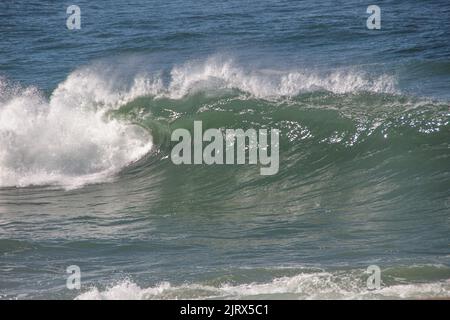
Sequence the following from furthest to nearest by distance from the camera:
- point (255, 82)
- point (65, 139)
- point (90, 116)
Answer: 1. point (90, 116)
2. point (255, 82)
3. point (65, 139)

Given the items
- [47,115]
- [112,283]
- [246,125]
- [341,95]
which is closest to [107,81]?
[47,115]

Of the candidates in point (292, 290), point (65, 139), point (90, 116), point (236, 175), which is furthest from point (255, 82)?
point (292, 290)

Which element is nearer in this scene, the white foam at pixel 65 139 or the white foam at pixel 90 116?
the white foam at pixel 65 139

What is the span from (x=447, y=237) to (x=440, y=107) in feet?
14.7

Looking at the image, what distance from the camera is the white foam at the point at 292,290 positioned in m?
7.41

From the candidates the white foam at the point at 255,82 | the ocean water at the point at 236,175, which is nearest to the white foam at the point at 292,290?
the ocean water at the point at 236,175

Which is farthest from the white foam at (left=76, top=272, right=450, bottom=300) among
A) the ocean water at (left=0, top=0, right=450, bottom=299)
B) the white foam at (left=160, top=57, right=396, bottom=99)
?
the white foam at (left=160, top=57, right=396, bottom=99)

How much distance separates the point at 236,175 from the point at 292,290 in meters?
5.31

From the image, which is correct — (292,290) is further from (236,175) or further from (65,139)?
(65,139)

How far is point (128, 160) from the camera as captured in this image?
14312 mm

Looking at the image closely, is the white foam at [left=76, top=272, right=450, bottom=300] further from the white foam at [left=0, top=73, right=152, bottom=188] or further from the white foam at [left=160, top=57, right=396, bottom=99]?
the white foam at [left=160, top=57, right=396, bottom=99]

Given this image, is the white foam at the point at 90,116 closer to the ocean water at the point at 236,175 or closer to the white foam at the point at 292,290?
the ocean water at the point at 236,175

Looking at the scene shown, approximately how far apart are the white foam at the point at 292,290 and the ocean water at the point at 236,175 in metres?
0.03

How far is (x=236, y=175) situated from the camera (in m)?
12.9
